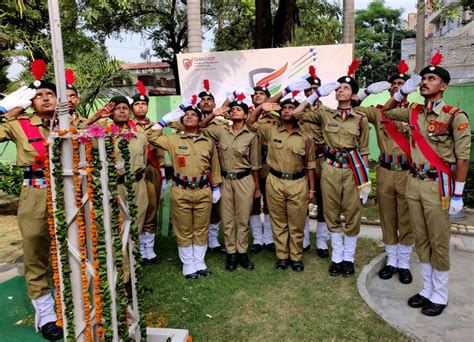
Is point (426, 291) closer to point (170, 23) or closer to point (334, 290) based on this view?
point (334, 290)

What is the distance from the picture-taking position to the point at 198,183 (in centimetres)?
471

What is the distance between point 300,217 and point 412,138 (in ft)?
5.04

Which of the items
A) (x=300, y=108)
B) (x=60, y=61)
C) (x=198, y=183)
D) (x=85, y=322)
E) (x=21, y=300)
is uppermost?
(x=60, y=61)

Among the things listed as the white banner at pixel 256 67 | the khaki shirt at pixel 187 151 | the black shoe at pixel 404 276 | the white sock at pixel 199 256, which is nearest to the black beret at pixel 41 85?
the khaki shirt at pixel 187 151

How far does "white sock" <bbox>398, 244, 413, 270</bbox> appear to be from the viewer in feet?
15.9

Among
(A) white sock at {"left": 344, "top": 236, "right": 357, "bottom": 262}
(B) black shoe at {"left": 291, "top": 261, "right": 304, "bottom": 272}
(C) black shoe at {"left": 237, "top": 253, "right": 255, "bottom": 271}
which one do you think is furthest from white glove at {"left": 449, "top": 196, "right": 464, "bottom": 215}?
(C) black shoe at {"left": 237, "top": 253, "right": 255, "bottom": 271}

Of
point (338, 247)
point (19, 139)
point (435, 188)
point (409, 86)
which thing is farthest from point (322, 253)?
point (19, 139)

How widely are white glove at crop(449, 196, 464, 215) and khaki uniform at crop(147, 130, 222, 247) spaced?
2.48 metres

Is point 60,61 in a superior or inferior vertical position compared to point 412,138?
superior

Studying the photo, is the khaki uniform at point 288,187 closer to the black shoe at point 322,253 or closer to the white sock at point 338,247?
the white sock at point 338,247

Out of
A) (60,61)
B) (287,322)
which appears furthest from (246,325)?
(60,61)

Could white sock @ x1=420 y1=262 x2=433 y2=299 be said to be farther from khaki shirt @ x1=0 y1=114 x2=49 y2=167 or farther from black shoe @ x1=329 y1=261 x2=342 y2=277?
khaki shirt @ x1=0 y1=114 x2=49 y2=167

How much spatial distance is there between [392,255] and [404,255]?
16 cm

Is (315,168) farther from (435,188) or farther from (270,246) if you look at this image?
(435,188)
